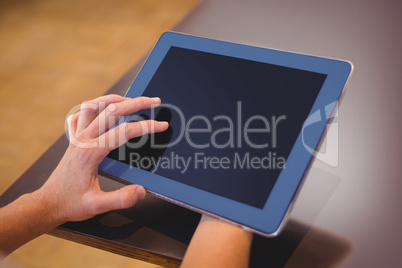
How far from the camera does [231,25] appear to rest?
0.84 m

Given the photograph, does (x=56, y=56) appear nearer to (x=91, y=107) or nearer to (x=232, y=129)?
(x=91, y=107)

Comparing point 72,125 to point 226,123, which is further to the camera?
point 72,125

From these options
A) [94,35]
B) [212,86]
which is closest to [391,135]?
[212,86]

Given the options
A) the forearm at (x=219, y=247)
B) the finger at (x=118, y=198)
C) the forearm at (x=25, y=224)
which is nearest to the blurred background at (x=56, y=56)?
the forearm at (x=25, y=224)

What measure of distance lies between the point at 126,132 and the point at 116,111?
5 centimetres

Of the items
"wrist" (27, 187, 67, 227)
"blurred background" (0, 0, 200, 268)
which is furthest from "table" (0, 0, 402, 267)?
"blurred background" (0, 0, 200, 268)

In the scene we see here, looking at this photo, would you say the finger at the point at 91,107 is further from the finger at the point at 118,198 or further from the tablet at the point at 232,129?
the finger at the point at 118,198

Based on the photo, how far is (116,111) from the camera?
604mm

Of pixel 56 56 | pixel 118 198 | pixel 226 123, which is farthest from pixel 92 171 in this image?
pixel 56 56

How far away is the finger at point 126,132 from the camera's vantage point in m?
0.58

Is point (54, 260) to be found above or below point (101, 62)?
below

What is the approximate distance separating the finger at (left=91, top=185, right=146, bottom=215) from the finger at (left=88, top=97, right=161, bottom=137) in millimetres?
114

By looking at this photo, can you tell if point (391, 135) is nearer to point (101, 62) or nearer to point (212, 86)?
point (212, 86)

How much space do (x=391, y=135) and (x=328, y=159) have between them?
12 centimetres
